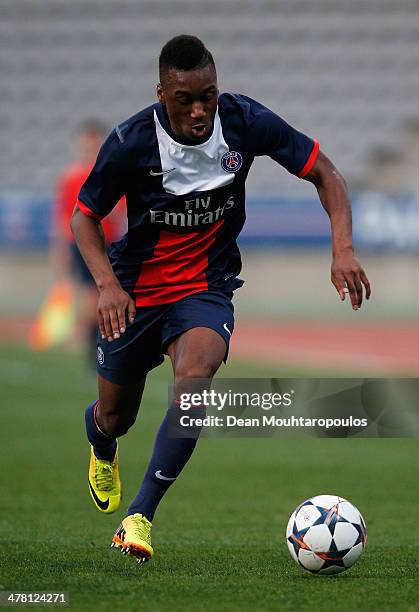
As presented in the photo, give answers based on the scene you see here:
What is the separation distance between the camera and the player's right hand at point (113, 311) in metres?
4.80

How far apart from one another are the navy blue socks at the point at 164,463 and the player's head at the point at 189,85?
3.98 feet

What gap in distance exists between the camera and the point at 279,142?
5.15 m

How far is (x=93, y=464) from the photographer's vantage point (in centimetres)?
593

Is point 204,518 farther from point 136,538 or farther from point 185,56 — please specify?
point 185,56

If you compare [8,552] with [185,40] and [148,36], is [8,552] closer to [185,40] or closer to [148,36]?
[185,40]

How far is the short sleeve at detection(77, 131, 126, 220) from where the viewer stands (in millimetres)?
4922

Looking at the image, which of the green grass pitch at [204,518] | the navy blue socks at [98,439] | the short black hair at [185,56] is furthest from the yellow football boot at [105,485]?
the short black hair at [185,56]

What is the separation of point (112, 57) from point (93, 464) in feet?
68.9

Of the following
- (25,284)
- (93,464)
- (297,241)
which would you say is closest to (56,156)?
(25,284)

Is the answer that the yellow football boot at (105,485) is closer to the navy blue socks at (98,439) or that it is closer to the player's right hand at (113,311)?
the navy blue socks at (98,439)

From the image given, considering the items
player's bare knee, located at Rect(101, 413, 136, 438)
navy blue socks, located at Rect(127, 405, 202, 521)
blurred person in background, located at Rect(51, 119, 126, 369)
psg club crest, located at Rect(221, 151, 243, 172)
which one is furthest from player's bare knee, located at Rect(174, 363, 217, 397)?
blurred person in background, located at Rect(51, 119, 126, 369)

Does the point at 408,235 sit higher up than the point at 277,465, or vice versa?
the point at 408,235

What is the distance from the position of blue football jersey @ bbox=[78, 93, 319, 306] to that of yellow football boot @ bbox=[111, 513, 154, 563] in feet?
3.28

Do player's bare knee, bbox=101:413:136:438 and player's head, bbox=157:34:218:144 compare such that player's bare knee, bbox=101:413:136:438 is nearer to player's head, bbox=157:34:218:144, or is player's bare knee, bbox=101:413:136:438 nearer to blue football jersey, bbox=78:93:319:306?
blue football jersey, bbox=78:93:319:306
